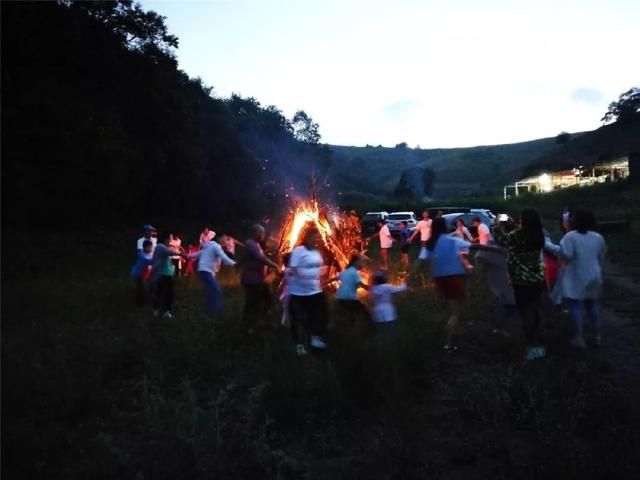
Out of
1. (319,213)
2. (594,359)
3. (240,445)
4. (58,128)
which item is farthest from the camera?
(58,128)

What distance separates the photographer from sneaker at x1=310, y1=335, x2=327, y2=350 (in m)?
7.25

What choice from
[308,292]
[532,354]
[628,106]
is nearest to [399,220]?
[308,292]

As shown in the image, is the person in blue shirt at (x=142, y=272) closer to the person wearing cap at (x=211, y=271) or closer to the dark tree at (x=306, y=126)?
the person wearing cap at (x=211, y=271)

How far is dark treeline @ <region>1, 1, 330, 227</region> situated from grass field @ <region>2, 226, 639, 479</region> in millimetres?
11926

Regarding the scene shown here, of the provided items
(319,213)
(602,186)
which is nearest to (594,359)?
(319,213)

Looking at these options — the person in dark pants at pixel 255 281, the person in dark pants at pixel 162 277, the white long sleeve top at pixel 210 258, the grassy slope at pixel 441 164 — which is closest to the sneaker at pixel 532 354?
the person in dark pants at pixel 255 281

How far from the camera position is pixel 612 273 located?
16641 millimetres

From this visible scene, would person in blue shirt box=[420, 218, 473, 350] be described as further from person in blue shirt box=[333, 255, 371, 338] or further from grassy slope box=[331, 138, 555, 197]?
grassy slope box=[331, 138, 555, 197]

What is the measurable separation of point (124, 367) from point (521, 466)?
4.63 metres

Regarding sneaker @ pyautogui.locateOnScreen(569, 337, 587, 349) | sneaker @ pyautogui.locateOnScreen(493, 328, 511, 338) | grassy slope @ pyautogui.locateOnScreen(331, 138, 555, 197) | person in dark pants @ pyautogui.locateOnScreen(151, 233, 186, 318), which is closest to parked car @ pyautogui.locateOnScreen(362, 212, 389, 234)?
person in dark pants @ pyautogui.locateOnScreen(151, 233, 186, 318)

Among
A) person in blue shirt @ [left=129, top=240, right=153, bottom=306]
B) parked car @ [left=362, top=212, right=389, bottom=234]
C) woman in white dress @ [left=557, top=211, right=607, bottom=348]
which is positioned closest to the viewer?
woman in white dress @ [left=557, top=211, right=607, bottom=348]

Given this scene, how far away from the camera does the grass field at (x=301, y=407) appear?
4461 mm

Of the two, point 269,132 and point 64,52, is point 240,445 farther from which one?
point 269,132

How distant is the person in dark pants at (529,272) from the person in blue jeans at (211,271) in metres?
4.23
